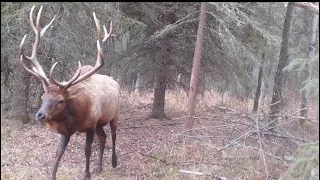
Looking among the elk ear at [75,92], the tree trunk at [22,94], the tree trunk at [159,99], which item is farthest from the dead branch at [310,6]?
the tree trunk at [159,99]

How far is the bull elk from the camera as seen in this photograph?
595cm

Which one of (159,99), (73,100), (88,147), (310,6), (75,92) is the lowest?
(88,147)

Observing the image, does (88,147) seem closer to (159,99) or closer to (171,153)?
(171,153)

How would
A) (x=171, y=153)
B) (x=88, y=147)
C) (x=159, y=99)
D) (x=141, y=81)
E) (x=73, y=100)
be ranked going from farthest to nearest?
1. (x=141, y=81)
2. (x=159, y=99)
3. (x=171, y=153)
4. (x=88, y=147)
5. (x=73, y=100)

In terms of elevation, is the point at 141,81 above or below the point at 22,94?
above

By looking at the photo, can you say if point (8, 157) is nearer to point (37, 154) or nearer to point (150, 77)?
point (37, 154)

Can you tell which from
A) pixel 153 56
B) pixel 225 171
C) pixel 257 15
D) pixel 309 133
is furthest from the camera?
pixel 153 56

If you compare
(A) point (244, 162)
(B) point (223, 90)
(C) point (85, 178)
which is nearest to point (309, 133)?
(A) point (244, 162)

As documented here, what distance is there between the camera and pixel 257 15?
10547 mm

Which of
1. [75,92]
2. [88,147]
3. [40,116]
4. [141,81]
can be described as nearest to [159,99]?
[141,81]

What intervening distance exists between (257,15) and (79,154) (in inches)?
218

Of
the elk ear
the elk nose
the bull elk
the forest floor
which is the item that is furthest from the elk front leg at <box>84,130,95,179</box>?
the elk nose

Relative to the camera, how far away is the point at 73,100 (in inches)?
249

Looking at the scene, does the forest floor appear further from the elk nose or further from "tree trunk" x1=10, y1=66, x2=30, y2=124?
the elk nose
